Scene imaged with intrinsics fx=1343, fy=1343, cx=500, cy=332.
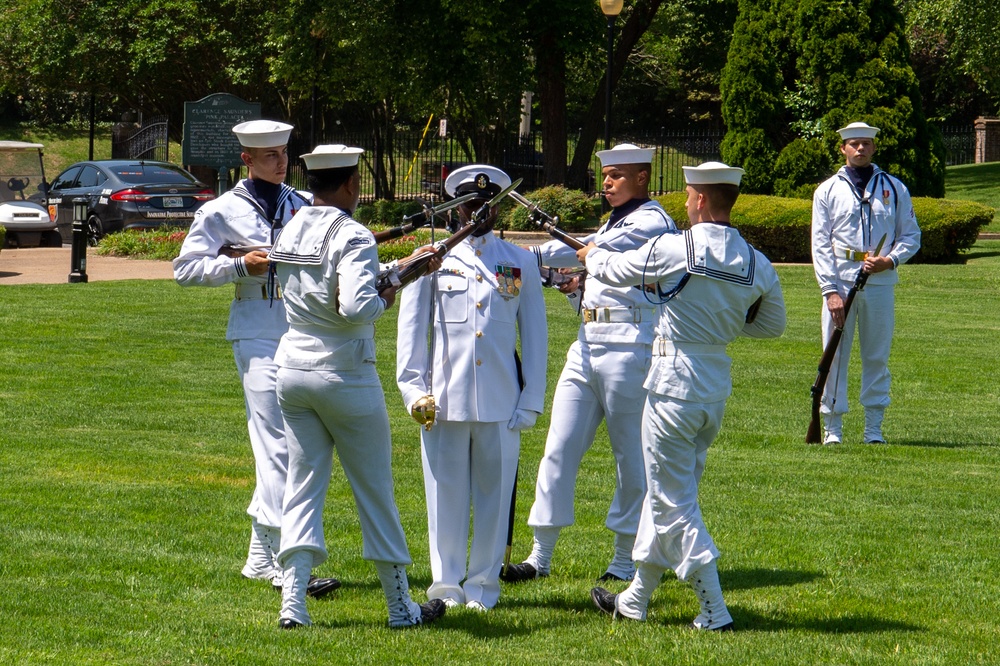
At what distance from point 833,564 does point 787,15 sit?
789 inches

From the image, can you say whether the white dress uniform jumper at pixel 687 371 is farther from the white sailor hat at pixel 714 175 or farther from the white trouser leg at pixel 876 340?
the white trouser leg at pixel 876 340

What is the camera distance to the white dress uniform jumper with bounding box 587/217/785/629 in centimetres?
569

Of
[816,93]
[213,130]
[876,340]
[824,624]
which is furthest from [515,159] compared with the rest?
[824,624]

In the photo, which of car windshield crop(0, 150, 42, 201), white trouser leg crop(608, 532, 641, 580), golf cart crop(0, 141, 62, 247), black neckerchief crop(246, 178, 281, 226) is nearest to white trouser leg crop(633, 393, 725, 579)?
white trouser leg crop(608, 532, 641, 580)

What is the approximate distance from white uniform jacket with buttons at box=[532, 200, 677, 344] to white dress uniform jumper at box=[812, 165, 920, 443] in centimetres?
410

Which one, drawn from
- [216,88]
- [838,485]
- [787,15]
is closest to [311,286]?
[838,485]

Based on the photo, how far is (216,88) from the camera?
1574 inches

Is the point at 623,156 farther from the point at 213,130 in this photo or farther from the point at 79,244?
A: the point at 213,130

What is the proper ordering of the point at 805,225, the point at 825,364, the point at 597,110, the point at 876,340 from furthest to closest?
the point at 597,110
the point at 805,225
the point at 876,340
the point at 825,364

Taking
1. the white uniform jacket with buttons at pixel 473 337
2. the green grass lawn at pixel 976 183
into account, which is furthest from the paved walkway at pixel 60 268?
the green grass lawn at pixel 976 183

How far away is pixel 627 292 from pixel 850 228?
4388mm

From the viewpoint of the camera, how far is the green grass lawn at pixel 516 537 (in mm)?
5723

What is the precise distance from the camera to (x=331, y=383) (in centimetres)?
565

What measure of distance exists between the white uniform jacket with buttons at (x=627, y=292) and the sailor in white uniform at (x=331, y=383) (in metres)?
1.31
